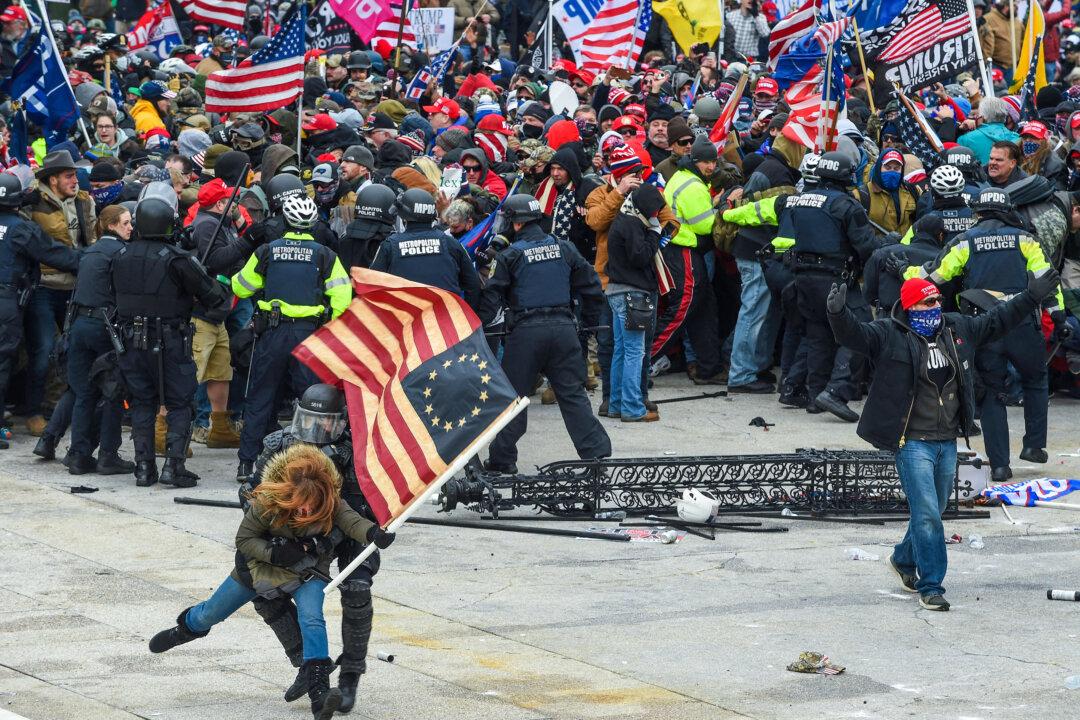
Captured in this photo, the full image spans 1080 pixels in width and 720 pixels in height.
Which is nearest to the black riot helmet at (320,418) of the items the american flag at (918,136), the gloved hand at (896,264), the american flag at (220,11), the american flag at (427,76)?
the gloved hand at (896,264)

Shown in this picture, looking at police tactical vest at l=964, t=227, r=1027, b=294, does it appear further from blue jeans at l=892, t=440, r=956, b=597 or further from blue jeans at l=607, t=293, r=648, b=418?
blue jeans at l=892, t=440, r=956, b=597

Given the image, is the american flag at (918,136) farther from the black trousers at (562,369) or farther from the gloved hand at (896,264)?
the black trousers at (562,369)

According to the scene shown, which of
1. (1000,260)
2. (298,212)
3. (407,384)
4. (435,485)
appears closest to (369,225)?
(298,212)

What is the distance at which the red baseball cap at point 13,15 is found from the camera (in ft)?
69.2

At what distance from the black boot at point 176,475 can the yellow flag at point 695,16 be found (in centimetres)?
1150

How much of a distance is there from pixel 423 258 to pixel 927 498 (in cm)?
446

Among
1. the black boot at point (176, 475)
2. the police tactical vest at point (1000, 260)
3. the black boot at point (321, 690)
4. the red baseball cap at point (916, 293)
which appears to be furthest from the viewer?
the police tactical vest at point (1000, 260)

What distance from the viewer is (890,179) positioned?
15.8 m

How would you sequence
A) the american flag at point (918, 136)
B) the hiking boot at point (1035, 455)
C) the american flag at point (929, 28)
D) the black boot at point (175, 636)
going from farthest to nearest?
the american flag at point (929, 28) → the american flag at point (918, 136) → the hiking boot at point (1035, 455) → the black boot at point (175, 636)

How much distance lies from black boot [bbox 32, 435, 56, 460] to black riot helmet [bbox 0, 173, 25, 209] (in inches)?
69.9

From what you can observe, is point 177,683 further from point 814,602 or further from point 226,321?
point 226,321

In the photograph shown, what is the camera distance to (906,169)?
16109mm

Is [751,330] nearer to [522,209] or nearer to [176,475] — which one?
[522,209]

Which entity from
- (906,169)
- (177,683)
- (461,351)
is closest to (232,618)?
(177,683)
